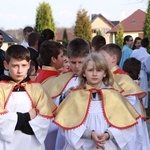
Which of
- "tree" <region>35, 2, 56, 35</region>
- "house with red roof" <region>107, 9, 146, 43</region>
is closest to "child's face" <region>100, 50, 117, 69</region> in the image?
"tree" <region>35, 2, 56, 35</region>

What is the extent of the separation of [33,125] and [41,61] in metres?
1.77

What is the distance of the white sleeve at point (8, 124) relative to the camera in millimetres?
4141

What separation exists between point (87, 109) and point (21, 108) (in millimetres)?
658

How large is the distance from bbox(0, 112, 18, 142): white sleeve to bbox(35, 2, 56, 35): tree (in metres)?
34.8

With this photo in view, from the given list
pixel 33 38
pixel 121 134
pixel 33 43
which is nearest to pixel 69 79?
pixel 121 134

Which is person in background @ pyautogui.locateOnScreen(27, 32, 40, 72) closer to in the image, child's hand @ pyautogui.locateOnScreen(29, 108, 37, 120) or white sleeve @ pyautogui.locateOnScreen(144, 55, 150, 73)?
white sleeve @ pyautogui.locateOnScreen(144, 55, 150, 73)

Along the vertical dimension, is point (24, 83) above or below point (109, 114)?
above

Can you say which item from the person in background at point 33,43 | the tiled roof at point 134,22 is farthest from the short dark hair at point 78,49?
the tiled roof at point 134,22

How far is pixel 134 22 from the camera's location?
257 feet

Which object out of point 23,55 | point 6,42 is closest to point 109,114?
point 23,55

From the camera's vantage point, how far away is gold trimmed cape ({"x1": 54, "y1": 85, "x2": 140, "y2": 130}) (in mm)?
4289

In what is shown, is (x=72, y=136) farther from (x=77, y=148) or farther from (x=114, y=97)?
(x=114, y=97)

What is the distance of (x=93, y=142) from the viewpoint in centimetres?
437

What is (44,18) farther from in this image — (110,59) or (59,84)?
(59,84)
